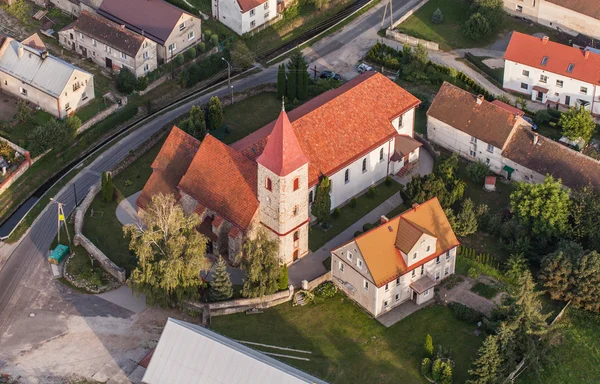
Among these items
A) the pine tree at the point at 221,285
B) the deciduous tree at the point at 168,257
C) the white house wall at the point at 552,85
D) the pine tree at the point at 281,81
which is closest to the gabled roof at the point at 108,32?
the pine tree at the point at 281,81

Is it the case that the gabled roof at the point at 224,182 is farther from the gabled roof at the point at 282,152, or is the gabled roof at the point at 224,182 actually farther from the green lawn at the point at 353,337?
the green lawn at the point at 353,337

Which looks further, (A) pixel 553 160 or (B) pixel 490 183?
(B) pixel 490 183

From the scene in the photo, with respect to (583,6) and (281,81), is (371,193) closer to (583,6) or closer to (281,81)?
(281,81)

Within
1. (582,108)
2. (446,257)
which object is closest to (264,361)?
(446,257)

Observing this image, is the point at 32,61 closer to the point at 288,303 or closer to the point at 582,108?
the point at 288,303

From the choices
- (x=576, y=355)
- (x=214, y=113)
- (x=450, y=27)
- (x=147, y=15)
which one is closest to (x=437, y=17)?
(x=450, y=27)

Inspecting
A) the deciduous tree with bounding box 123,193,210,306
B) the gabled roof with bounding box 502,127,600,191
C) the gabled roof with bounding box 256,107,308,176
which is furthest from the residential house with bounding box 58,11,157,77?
the gabled roof with bounding box 502,127,600,191
